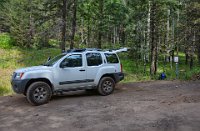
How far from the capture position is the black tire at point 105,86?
11.5 meters

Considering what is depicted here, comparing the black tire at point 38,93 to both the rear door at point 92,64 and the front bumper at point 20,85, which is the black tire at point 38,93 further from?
the rear door at point 92,64

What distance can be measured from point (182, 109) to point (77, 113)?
3434 mm

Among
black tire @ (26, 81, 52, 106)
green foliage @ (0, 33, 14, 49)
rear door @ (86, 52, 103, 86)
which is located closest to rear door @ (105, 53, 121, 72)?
rear door @ (86, 52, 103, 86)

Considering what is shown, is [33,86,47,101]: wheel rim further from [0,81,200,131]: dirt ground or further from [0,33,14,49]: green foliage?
[0,33,14,49]: green foliage

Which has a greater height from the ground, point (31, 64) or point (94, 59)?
point (94, 59)

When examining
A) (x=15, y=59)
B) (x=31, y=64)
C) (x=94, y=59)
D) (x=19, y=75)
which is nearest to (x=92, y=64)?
(x=94, y=59)

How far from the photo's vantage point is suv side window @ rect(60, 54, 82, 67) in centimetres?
1076

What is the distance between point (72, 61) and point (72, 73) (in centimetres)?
49

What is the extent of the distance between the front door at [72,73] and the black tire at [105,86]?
2.49 feet

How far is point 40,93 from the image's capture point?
10.2 m

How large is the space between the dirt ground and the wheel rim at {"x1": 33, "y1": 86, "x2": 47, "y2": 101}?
358mm

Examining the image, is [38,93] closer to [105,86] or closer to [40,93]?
[40,93]

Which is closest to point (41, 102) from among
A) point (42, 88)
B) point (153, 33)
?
point (42, 88)

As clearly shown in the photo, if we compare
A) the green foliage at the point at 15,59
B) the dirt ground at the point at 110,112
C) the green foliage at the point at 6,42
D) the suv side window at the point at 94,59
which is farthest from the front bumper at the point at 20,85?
the green foliage at the point at 6,42
